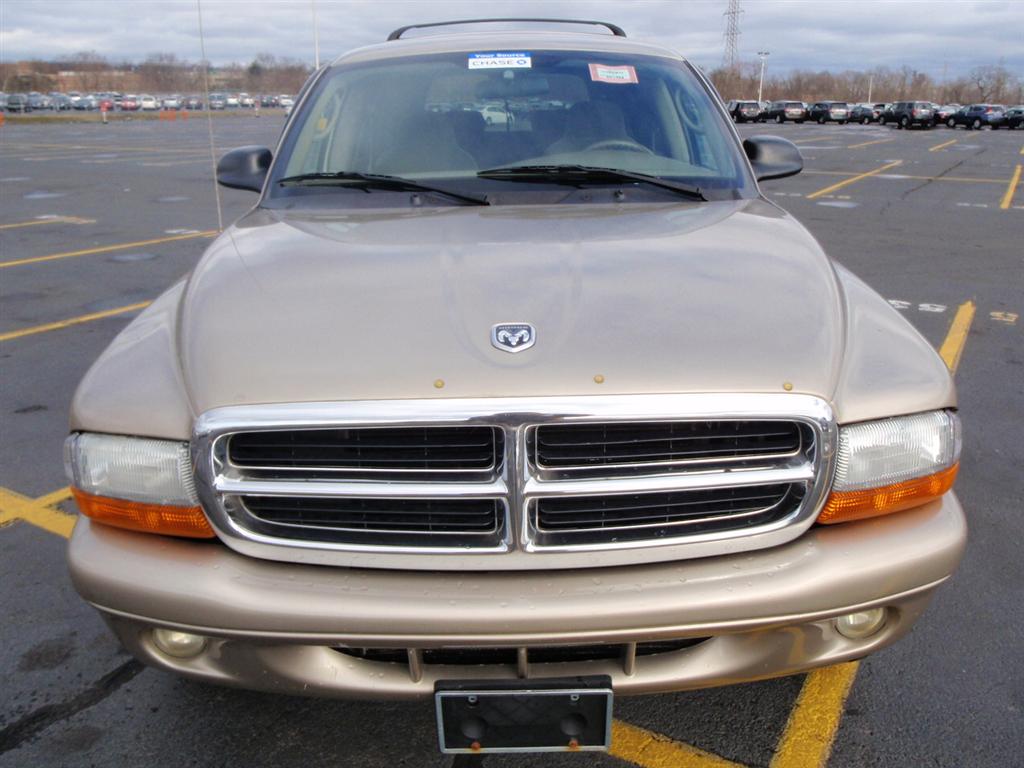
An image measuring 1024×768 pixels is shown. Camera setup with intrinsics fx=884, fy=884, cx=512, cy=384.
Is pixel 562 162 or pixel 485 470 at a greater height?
pixel 562 162

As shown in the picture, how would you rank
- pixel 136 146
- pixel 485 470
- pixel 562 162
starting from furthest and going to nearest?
1. pixel 136 146
2. pixel 562 162
3. pixel 485 470

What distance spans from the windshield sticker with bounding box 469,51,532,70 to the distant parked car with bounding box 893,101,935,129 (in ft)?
170

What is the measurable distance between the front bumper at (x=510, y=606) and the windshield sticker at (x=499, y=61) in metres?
2.22

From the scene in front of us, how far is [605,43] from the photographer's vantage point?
3.72 meters

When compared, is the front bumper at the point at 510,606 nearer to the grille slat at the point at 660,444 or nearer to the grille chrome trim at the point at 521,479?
the grille chrome trim at the point at 521,479

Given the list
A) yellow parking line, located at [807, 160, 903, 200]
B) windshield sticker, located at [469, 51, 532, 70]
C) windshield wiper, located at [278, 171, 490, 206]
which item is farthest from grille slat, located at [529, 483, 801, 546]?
yellow parking line, located at [807, 160, 903, 200]

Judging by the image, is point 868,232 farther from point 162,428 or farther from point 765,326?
point 162,428

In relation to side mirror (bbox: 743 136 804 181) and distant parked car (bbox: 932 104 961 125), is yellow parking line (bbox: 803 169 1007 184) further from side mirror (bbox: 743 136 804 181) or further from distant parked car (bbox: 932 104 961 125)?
distant parked car (bbox: 932 104 961 125)

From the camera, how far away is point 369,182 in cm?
304

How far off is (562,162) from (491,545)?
1708mm

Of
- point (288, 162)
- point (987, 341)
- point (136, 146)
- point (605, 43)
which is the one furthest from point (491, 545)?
point (136, 146)

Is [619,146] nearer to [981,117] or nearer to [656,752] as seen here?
[656,752]

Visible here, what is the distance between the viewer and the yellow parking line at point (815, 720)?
230cm

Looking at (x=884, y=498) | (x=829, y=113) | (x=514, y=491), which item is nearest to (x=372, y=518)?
(x=514, y=491)
